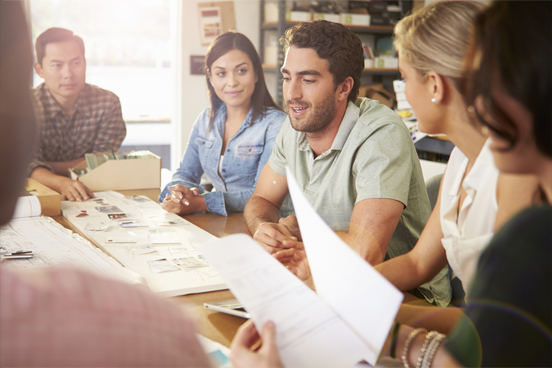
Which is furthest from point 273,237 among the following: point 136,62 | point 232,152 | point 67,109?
point 136,62

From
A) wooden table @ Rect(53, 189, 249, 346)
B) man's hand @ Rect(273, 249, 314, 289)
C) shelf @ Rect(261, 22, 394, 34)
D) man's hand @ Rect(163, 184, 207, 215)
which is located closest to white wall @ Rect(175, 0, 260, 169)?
shelf @ Rect(261, 22, 394, 34)

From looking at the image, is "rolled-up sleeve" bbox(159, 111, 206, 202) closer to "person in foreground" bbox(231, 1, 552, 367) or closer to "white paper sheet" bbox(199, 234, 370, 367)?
"white paper sheet" bbox(199, 234, 370, 367)

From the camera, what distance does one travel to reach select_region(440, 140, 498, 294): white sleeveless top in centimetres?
100

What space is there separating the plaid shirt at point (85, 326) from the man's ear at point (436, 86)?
0.88 metres

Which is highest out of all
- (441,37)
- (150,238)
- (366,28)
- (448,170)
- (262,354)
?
(366,28)

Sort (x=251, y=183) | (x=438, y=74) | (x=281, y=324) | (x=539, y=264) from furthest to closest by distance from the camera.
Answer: (x=251, y=183) < (x=438, y=74) < (x=281, y=324) < (x=539, y=264)

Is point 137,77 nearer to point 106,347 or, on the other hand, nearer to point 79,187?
point 79,187

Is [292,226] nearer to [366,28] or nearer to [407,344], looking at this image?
[407,344]

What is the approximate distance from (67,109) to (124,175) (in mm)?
736

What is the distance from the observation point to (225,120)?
2309mm

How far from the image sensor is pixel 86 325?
281mm

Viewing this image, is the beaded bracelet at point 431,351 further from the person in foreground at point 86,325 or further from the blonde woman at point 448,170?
the person in foreground at point 86,325

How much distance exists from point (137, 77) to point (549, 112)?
525 centimetres

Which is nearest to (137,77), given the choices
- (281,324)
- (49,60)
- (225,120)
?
(49,60)
